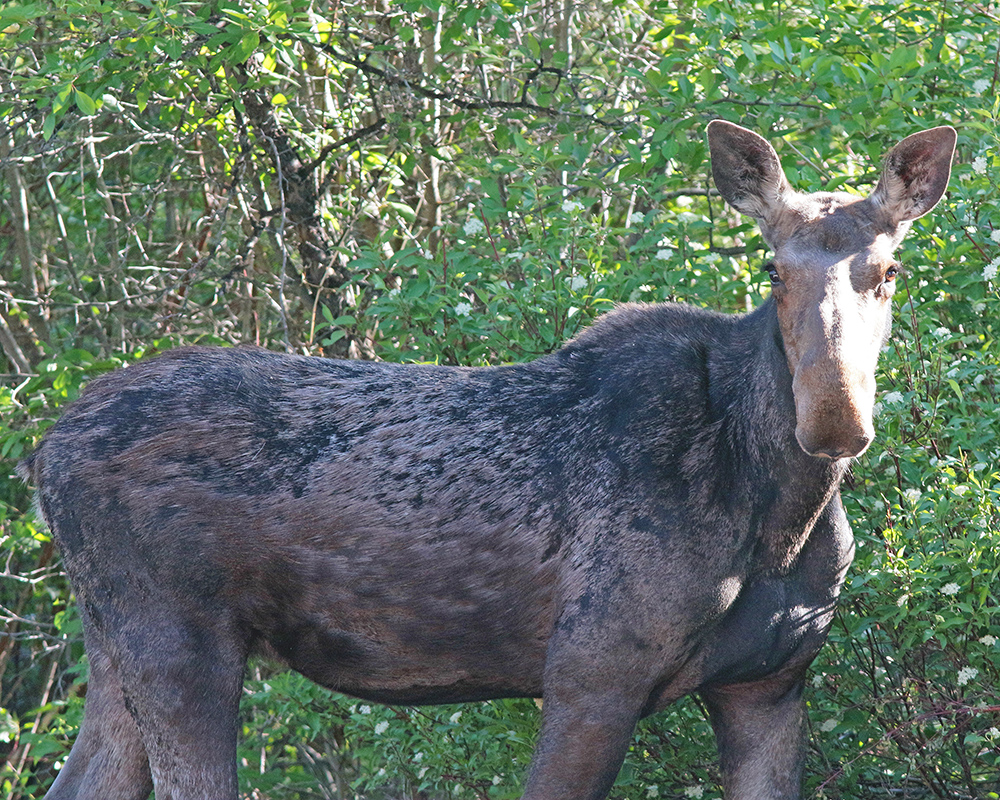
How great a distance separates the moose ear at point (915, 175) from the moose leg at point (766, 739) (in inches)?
64.8

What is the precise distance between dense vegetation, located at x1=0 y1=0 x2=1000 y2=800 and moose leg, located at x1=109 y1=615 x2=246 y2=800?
1357mm

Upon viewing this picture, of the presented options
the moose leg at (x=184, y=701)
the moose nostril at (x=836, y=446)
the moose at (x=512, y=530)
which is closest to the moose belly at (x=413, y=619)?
the moose at (x=512, y=530)

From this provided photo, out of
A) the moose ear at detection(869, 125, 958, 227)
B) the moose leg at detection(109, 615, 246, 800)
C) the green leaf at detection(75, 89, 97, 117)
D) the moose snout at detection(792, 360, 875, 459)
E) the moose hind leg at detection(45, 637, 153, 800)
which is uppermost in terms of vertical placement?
the moose ear at detection(869, 125, 958, 227)

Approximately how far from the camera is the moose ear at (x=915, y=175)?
3951 millimetres

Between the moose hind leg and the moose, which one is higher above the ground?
the moose

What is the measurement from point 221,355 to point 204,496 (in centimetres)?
65

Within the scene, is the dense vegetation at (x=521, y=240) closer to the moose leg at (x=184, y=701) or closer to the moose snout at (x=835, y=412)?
the moose snout at (x=835, y=412)

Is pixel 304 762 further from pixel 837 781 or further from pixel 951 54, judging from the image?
pixel 951 54

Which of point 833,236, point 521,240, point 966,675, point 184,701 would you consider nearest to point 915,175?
point 833,236

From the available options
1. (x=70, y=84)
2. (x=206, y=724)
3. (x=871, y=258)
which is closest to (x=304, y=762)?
(x=206, y=724)

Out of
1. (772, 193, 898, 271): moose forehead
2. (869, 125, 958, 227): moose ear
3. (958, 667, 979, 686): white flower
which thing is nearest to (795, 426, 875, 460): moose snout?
(772, 193, 898, 271): moose forehead

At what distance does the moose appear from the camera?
396 centimetres

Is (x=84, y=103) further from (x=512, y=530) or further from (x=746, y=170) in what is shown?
(x=746, y=170)

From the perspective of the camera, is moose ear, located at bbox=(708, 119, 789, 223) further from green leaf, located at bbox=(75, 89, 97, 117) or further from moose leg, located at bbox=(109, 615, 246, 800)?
green leaf, located at bbox=(75, 89, 97, 117)
